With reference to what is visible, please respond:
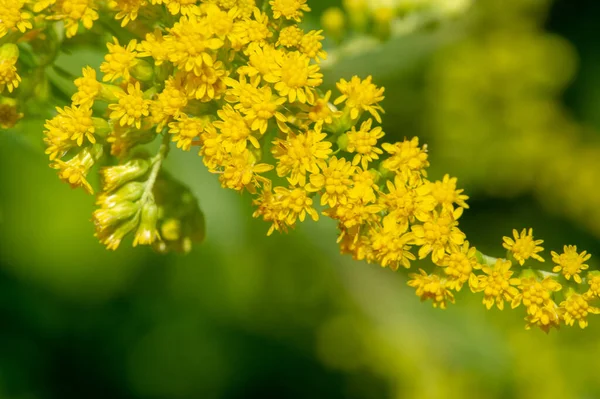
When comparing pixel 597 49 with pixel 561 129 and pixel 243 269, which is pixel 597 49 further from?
pixel 243 269

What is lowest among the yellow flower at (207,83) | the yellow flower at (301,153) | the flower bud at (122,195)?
the flower bud at (122,195)

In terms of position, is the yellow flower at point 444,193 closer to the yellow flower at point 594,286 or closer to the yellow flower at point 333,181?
the yellow flower at point 333,181

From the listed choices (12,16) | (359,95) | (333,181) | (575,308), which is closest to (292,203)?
(333,181)

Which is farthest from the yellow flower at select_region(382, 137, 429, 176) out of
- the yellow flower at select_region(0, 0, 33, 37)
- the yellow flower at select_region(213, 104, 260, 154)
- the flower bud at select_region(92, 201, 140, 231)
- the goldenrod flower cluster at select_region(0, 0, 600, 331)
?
the yellow flower at select_region(0, 0, 33, 37)

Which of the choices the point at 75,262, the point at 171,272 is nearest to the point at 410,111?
the point at 171,272

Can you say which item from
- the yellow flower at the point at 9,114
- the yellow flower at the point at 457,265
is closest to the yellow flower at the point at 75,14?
the yellow flower at the point at 9,114

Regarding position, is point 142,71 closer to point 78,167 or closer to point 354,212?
point 78,167
